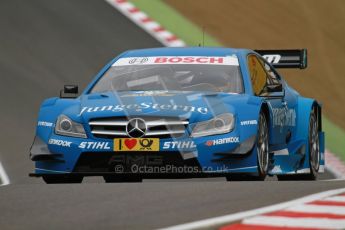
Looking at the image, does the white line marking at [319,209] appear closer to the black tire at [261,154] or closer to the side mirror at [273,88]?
the black tire at [261,154]

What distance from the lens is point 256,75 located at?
11.8 metres

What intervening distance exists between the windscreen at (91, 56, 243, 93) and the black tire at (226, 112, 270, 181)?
52 cm

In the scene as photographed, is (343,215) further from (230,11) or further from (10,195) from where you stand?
(230,11)

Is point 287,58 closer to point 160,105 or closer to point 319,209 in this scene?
point 160,105

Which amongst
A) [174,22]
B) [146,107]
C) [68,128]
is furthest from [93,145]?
[174,22]

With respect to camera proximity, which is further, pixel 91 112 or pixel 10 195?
pixel 91 112

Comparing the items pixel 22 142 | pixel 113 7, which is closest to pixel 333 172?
pixel 22 142

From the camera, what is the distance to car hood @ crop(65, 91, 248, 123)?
10102mm

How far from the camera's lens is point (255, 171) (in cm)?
1019

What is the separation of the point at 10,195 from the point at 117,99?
101 inches

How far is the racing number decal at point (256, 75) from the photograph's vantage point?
11461mm

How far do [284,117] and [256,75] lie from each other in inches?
18.9

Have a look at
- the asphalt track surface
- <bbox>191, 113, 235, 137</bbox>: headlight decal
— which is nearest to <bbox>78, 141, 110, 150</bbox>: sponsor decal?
<bbox>191, 113, 235, 137</bbox>: headlight decal

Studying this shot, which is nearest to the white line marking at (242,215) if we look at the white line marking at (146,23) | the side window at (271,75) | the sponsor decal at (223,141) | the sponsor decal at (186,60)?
the sponsor decal at (223,141)
